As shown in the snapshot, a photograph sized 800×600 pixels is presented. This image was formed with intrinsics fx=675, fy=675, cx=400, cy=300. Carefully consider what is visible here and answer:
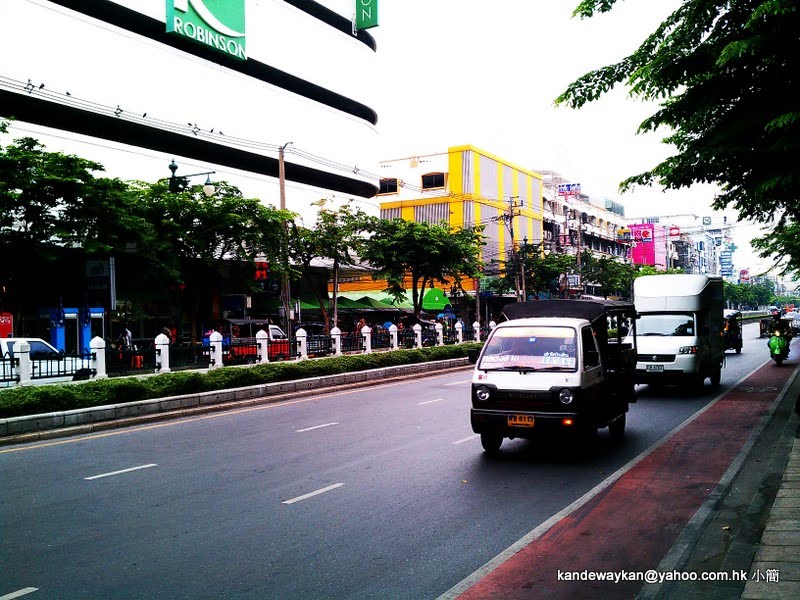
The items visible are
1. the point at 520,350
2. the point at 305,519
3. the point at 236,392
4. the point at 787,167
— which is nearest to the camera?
the point at 305,519

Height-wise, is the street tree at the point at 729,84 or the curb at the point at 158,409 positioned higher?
the street tree at the point at 729,84

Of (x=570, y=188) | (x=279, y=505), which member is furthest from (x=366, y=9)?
(x=279, y=505)

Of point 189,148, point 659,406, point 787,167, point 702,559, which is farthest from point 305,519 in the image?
point 189,148

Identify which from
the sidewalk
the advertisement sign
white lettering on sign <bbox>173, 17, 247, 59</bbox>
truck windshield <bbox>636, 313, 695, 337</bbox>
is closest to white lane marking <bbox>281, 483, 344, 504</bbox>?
the sidewalk

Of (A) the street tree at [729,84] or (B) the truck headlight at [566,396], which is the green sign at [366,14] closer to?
(A) the street tree at [729,84]

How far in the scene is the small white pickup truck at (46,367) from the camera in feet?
50.7

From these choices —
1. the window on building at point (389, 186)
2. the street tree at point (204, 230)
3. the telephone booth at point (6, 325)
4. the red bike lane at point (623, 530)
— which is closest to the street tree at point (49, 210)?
the telephone booth at point (6, 325)

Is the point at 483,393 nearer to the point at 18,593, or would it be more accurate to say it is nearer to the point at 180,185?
the point at 18,593

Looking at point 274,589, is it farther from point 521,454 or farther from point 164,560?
point 521,454

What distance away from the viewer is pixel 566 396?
883 cm

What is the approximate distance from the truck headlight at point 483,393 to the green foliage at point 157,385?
337 inches

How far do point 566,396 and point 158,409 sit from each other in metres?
9.56

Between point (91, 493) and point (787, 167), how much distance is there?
28.5ft

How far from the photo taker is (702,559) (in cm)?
538
